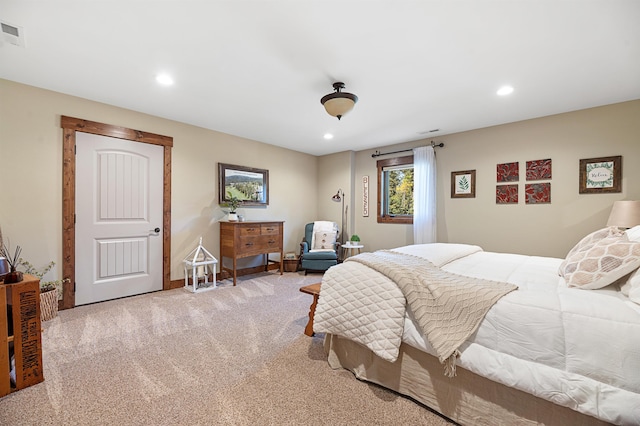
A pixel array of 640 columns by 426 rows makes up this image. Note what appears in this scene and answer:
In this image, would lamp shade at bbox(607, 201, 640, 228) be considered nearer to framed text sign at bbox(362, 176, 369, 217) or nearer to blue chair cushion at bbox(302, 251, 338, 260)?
framed text sign at bbox(362, 176, 369, 217)

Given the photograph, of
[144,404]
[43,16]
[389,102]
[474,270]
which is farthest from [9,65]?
[474,270]

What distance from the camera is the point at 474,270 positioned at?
204 cm

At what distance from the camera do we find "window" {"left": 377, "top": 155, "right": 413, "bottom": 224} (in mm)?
4969

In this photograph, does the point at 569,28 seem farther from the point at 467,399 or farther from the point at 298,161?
the point at 298,161

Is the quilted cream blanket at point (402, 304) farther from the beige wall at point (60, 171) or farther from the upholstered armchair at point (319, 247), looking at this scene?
the beige wall at point (60, 171)

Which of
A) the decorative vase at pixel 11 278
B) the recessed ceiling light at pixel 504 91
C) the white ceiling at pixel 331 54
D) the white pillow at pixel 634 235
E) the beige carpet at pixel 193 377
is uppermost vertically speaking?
the white ceiling at pixel 331 54

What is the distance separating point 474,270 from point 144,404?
7.80ft

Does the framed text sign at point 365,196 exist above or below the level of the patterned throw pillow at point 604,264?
above

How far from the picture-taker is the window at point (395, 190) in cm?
497

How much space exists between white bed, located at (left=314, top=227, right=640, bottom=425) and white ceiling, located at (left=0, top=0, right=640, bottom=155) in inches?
59.9

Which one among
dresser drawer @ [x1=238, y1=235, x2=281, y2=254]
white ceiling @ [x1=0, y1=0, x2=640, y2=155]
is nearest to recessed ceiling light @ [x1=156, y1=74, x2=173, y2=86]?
white ceiling @ [x1=0, y1=0, x2=640, y2=155]

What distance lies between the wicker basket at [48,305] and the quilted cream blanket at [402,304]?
2905 millimetres

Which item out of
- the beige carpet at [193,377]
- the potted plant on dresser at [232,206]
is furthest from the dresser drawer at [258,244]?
the beige carpet at [193,377]

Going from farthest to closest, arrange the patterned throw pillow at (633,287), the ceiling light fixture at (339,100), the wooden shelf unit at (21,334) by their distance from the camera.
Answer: the ceiling light fixture at (339,100) < the wooden shelf unit at (21,334) < the patterned throw pillow at (633,287)
